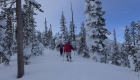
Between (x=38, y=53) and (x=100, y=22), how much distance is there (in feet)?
47.1

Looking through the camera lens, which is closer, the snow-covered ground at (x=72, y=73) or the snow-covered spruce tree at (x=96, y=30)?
the snow-covered ground at (x=72, y=73)

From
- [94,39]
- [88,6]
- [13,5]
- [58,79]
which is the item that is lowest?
[58,79]

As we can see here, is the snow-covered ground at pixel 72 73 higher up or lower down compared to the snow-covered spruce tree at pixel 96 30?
lower down

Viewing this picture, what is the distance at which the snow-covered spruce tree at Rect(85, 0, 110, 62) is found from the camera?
62.5 ft

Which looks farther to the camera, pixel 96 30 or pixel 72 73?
pixel 96 30

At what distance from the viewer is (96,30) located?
19375 millimetres

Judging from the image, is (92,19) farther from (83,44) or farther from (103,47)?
(83,44)

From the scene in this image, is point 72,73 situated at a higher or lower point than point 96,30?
lower

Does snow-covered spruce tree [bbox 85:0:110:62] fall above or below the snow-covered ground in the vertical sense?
above

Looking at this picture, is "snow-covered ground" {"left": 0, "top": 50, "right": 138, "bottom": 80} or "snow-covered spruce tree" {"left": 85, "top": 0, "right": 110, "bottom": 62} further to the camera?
"snow-covered spruce tree" {"left": 85, "top": 0, "right": 110, "bottom": 62}

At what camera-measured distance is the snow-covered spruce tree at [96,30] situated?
19062 millimetres

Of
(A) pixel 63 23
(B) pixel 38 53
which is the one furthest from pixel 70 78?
(A) pixel 63 23

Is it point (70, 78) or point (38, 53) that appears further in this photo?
point (38, 53)

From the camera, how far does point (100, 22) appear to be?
19328 millimetres
